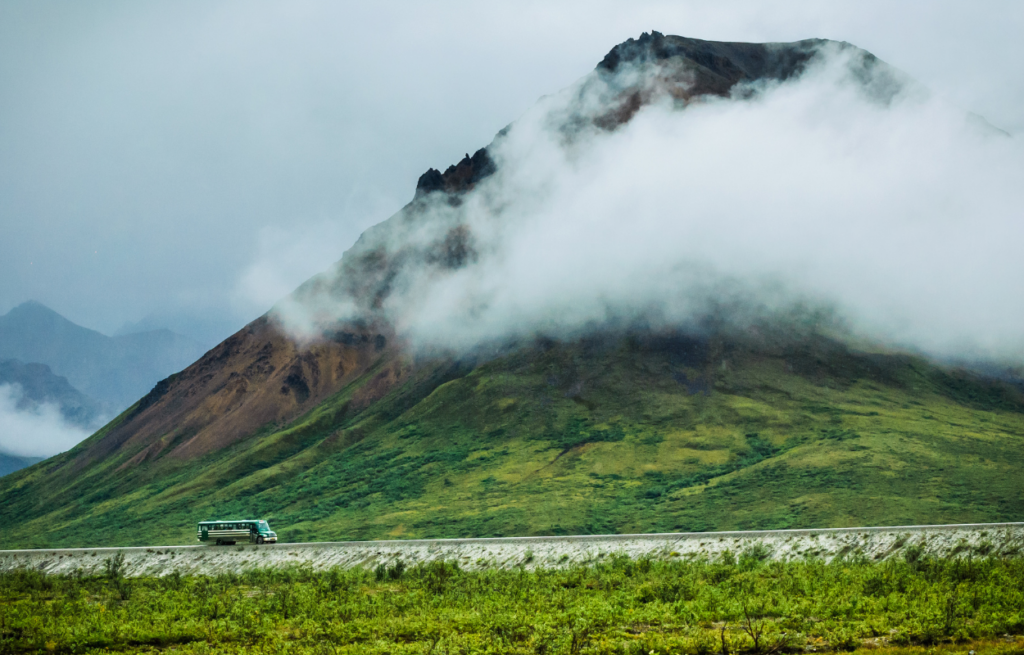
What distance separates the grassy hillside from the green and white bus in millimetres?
38755

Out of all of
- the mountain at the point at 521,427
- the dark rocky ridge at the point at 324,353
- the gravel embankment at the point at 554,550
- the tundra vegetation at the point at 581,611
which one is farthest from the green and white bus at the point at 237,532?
the dark rocky ridge at the point at 324,353

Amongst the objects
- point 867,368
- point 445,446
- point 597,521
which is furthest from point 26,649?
point 867,368

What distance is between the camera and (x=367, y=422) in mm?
140250

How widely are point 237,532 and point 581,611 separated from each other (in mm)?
28755

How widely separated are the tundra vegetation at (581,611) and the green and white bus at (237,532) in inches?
471

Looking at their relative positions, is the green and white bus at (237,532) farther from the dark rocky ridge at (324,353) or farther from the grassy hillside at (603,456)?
the dark rocky ridge at (324,353)

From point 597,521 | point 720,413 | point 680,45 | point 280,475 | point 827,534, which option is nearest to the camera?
point 827,534

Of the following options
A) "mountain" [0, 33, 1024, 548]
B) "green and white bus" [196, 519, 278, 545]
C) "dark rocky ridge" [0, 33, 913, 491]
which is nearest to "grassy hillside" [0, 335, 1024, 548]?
"mountain" [0, 33, 1024, 548]

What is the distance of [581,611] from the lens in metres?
25.5

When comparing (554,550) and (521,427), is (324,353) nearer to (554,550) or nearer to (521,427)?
(521,427)

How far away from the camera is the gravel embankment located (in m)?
32.6

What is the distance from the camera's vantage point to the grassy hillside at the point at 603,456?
86.8m

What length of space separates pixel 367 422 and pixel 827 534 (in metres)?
113

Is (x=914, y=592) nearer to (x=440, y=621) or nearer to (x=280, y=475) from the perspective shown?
(x=440, y=621)
